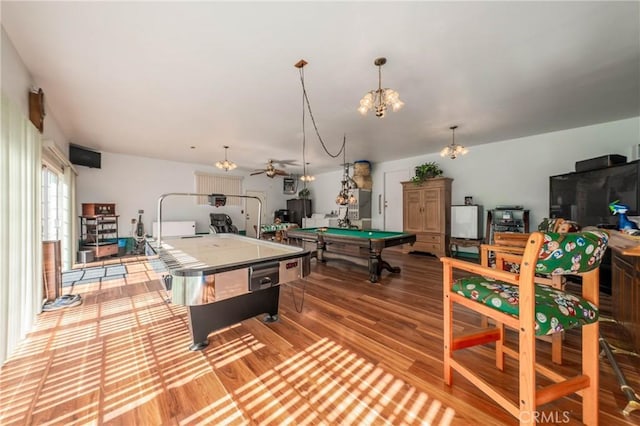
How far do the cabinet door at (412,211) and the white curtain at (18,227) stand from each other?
6.42 metres

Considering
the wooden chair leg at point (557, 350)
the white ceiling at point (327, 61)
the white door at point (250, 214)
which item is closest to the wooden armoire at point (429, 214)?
the white ceiling at point (327, 61)

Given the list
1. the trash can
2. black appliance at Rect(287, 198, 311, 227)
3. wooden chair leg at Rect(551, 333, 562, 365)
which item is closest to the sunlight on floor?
wooden chair leg at Rect(551, 333, 562, 365)

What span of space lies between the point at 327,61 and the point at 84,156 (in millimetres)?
6245

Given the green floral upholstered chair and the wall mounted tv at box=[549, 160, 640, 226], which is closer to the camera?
the green floral upholstered chair

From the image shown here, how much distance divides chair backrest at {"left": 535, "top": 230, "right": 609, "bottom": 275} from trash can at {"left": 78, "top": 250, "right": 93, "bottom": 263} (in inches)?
290

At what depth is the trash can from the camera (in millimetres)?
5093

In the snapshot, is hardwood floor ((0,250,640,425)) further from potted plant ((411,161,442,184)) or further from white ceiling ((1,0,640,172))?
potted plant ((411,161,442,184))

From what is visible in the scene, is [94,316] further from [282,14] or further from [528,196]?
[528,196]

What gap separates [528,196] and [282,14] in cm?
570

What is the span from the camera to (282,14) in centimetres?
176

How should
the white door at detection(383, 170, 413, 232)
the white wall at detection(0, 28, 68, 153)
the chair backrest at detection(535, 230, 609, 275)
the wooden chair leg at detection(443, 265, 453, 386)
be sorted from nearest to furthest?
the chair backrest at detection(535, 230, 609, 275)
the wooden chair leg at detection(443, 265, 453, 386)
the white wall at detection(0, 28, 68, 153)
the white door at detection(383, 170, 413, 232)

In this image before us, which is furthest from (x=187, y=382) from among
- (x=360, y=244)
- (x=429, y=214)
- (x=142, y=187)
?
(x=142, y=187)

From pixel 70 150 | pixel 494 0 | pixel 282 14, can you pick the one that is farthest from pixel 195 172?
pixel 494 0

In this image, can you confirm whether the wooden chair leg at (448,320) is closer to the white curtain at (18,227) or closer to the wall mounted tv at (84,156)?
the white curtain at (18,227)
